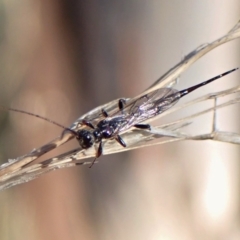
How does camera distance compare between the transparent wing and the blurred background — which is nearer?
the transparent wing

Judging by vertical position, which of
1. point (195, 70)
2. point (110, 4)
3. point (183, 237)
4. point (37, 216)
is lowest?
point (183, 237)

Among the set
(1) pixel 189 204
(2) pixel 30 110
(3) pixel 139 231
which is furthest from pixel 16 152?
(1) pixel 189 204

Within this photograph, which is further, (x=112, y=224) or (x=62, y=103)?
(x=62, y=103)

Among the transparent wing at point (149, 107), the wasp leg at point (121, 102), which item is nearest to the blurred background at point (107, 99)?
the transparent wing at point (149, 107)

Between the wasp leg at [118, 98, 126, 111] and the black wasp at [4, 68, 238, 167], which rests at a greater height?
the black wasp at [4, 68, 238, 167]

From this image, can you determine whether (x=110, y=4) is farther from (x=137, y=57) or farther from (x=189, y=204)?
(x=189, y=204)

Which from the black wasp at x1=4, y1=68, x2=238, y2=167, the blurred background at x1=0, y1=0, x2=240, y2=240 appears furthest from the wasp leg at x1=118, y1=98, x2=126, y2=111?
the blurred background at x1=0, y1=0, x2=240, y2=240

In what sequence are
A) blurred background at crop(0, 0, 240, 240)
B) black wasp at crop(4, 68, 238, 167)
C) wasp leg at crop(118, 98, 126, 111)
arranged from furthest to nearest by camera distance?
blurred background at crop(0, 0, 240, 240) < black wasp at crop(4, 68, 238, 167) < wasp leg at crop(118, 98, 126, 111)

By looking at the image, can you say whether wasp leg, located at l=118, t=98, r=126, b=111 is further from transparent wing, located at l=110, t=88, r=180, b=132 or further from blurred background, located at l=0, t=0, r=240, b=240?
blurred background, located at l=0, t=0, r=240, b=240

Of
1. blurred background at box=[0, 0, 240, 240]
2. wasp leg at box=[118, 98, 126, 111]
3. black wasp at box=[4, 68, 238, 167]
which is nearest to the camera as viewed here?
wasp leg at box=[118, 98, 126, 111]
